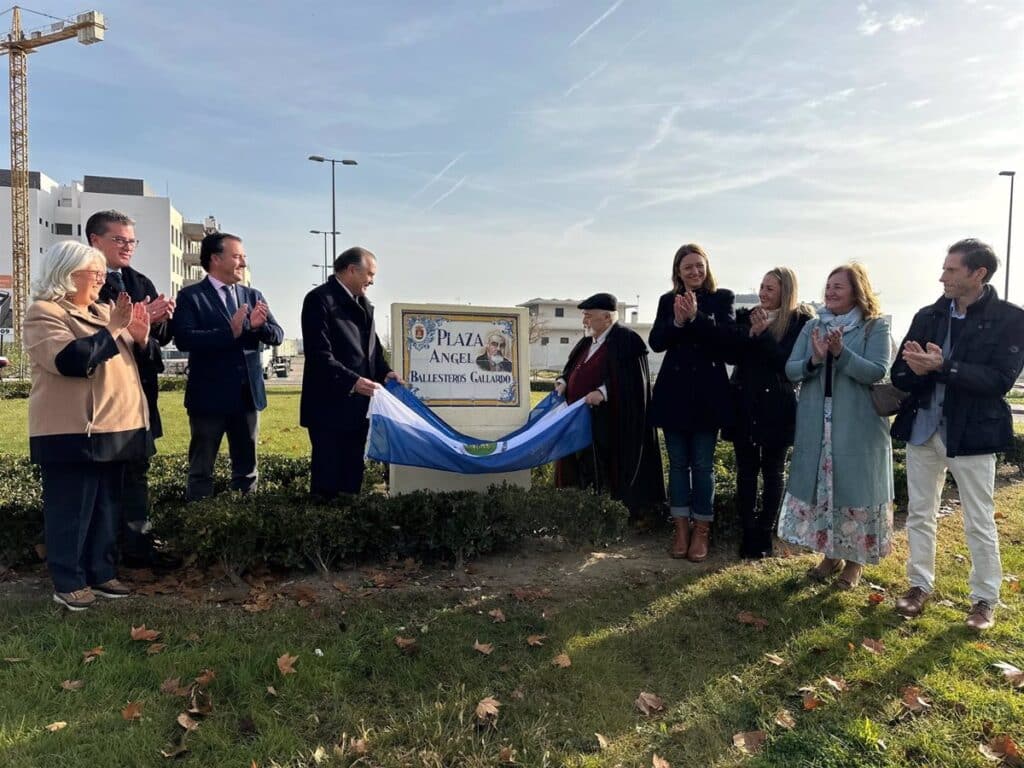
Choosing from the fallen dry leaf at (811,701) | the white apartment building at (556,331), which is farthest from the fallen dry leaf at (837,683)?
the white apartment building at (556,331)

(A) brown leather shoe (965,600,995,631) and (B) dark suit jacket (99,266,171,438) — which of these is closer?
(A) brown leather shoe (965,600,995,631)

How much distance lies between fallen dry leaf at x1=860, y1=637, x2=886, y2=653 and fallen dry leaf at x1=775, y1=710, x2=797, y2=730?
2.82ft

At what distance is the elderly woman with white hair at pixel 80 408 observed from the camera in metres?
3.58

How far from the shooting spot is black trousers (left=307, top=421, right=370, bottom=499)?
16.2 feet

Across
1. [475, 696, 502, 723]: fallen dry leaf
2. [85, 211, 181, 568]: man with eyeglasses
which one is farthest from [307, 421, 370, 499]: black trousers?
[475, 696, 502, 723]: fallen dry leaf

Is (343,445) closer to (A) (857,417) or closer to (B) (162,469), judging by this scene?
(B) (162,469)

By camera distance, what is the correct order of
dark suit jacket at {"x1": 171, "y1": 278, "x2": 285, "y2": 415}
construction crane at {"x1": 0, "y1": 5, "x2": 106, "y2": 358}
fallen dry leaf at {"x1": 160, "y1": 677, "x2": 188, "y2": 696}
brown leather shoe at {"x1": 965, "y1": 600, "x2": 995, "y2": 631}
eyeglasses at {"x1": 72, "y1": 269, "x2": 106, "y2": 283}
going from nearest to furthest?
fallen dry leaf at {"x1": 160, "y1": 677, "x2": 188, "y2": 696} → eyeglasses at {"x1": 72, "y1": 269, "x2": 106, "y2": 283} → brown leather shoe at {"x1": 965, "y1": 600, "x2": 995, "y2": 631} → dark suit jacket at {"x1": 171, "y1": 278, "x2": 285, "y2": 415} → construction crane at {"x1": 0, "y1": 5, "x2": 106, "y2": 358}

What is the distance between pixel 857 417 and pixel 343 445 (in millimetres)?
3535

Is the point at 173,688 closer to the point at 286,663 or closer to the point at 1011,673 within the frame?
the point at 286,663

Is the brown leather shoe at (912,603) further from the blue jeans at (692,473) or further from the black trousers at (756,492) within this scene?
the blue jeans at (692,473)

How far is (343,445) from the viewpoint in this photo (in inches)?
199

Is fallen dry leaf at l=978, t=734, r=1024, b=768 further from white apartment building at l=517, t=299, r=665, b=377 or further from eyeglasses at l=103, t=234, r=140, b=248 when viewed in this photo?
white apartment building at l=517, t=299, r=665, b=377

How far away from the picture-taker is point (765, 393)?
4711 millimetres

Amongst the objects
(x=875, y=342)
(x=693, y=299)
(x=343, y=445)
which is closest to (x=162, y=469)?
(x=343, y=445)
